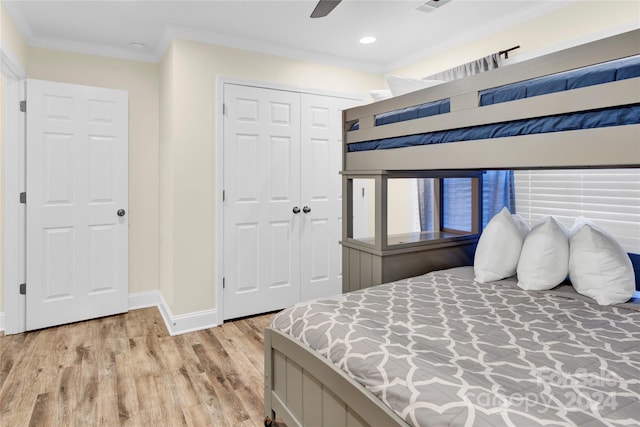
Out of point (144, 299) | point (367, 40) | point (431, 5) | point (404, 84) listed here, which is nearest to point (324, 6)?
point (404, 84)

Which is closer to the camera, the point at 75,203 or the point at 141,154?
the point at 75,203

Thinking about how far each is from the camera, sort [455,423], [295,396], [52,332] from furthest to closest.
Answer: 1. [52,332]
2. [295,396]
3. [455,423]

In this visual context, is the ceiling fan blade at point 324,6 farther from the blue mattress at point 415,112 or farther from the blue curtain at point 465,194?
the blue curtain at point 465,194

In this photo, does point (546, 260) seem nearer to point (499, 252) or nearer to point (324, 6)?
point (499, 252)

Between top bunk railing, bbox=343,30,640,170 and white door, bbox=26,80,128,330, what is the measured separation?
2516 mm

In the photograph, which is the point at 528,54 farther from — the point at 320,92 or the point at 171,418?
the point at 171,418

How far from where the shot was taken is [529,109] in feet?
4.75

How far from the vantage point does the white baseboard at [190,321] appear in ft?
10.0

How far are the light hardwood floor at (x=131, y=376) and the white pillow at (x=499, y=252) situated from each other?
4.86ft

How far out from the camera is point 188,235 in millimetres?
3117

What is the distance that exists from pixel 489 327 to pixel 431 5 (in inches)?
86.0

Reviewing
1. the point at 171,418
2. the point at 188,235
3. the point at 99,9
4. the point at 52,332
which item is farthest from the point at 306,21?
the point at 52,332

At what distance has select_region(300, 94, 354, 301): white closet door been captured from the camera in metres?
3.61

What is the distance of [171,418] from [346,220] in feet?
5.22
